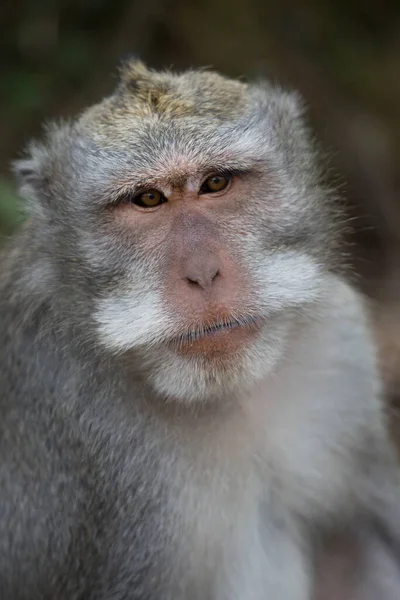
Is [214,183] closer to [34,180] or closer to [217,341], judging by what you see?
[217,341]

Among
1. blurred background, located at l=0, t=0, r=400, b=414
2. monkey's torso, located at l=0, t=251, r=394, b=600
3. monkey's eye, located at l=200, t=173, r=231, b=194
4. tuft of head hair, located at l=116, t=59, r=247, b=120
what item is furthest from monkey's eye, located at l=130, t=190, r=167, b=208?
blurred background, located at l=0, t=0, r=400, b=414

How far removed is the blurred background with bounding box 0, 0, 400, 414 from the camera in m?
7.16

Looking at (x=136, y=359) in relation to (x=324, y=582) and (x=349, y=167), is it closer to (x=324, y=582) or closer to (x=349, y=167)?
(x=324, y=582)

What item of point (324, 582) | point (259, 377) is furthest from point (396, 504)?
point (259, 377)

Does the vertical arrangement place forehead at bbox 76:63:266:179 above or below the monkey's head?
above

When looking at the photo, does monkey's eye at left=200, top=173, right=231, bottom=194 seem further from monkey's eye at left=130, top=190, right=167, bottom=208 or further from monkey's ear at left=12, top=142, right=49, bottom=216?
monkey's ear at left=12, top=142, right=49, bottom=216

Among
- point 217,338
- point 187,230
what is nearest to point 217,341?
point 217,338

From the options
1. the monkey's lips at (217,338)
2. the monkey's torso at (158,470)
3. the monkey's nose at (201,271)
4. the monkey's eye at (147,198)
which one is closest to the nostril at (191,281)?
the monkey's nose at (201,271)

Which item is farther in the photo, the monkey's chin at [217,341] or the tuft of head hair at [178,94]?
the tuft of head hair at [178,94]

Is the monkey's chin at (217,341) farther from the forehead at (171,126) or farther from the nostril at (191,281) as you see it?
the forehead at (171,126)

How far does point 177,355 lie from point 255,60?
4.88 metres

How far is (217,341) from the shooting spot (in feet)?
9.62

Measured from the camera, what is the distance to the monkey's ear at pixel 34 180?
3.49 meters

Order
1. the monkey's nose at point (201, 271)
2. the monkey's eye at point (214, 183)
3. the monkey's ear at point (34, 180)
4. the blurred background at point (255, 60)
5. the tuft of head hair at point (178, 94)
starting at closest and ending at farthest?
1. the monkey's nose at point (201, 271)
2. the monkey's eye at point (214, 183)
3. the tuft of head hair at point (178, 94)
4. the monkey's ear at point (34, 180)
5. the blurred background at point (255, 60)
